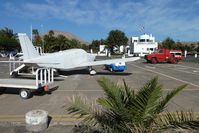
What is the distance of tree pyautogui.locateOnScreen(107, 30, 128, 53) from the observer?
102m

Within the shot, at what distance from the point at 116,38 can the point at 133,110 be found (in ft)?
325

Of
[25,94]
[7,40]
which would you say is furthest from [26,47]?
[7,40]

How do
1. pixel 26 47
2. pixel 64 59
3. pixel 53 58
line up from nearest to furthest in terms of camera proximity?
pixel 26 47, pixel 53 58, pixel 64 59

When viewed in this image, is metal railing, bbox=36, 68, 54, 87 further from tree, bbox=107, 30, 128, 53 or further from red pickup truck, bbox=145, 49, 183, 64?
tree, bbox=107, 30, 128, 53

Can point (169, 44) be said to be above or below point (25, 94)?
above

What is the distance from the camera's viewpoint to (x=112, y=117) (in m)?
4.15

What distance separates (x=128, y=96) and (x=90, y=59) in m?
17.9

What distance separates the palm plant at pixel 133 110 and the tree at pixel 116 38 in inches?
3868

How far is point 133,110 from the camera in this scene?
12.3ft

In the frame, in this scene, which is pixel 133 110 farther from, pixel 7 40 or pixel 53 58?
pixel 7 40

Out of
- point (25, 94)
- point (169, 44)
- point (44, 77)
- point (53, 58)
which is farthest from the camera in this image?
point (169, 44)

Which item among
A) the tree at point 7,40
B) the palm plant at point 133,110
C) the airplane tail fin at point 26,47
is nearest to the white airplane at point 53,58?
the airplane tail fin at point 26,47

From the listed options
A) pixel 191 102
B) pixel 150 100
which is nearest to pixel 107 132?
pixel 150 100

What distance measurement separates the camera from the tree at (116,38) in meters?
102
